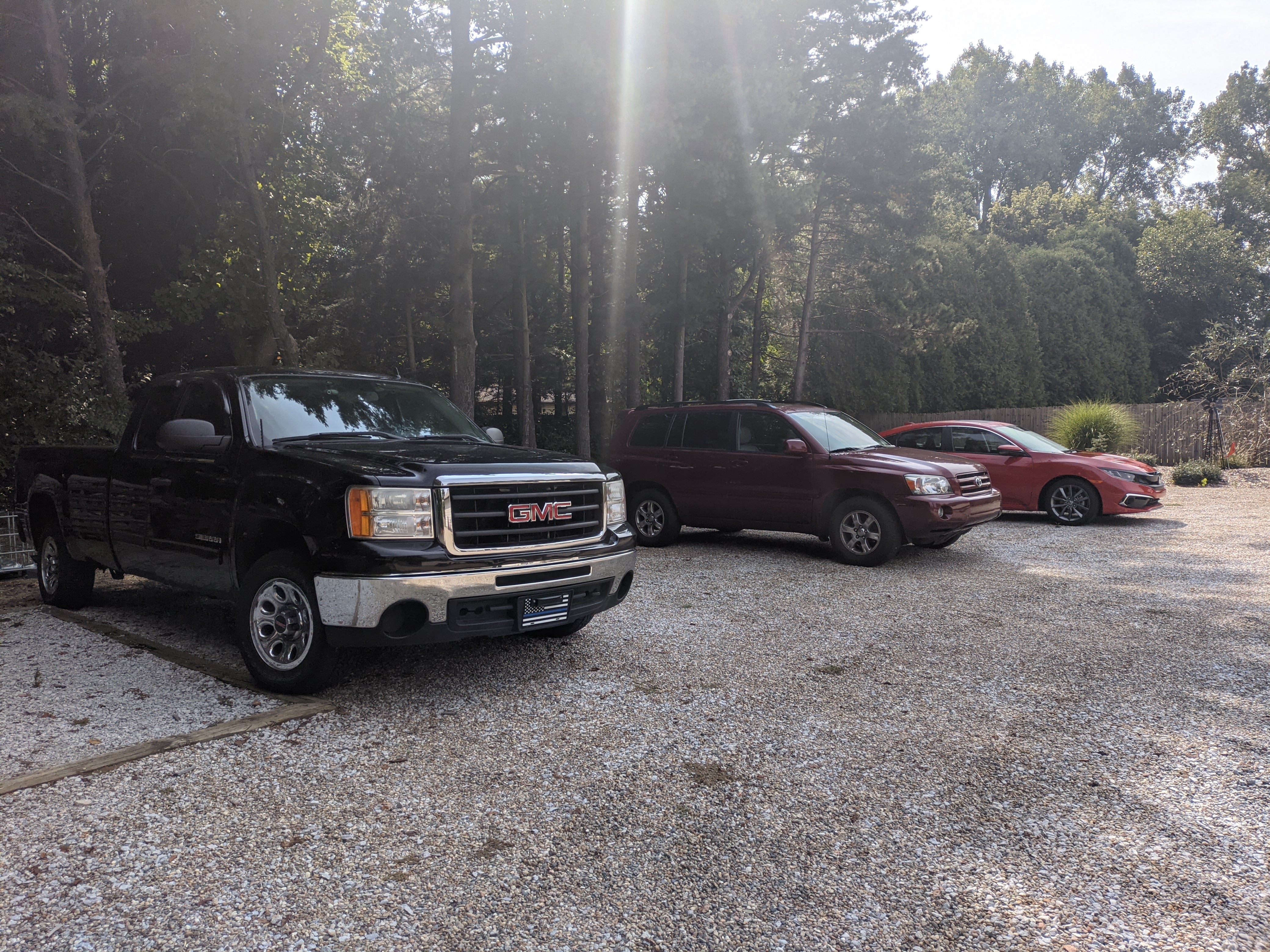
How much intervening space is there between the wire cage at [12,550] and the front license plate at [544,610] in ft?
22.6

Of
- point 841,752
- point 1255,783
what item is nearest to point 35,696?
point 841,752

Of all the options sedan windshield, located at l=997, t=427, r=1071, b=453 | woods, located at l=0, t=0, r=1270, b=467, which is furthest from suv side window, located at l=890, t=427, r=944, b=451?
woods, located at l=0, t=0, r=1270, b=467

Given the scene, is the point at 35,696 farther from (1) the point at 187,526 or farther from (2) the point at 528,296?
(2) the point at 528,296

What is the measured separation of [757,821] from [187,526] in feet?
13.5

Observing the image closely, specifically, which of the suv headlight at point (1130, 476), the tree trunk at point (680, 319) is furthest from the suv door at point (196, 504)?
the tree trunk at point (680, 319)

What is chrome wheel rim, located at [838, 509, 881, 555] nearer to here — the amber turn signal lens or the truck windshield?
the truck windshield

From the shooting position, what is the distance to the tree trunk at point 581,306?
19031mm

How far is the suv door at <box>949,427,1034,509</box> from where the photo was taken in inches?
531

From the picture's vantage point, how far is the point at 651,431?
11555 millimetres

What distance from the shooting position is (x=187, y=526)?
561 centimetres

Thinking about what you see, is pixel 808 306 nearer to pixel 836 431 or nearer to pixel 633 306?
pixel 633 306

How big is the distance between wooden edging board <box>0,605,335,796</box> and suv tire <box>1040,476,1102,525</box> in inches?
464

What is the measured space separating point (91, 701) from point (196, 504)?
4.22ft

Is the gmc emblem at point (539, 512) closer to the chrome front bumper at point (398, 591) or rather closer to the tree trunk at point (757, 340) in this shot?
the chrome front bumper at point (398, 591)
